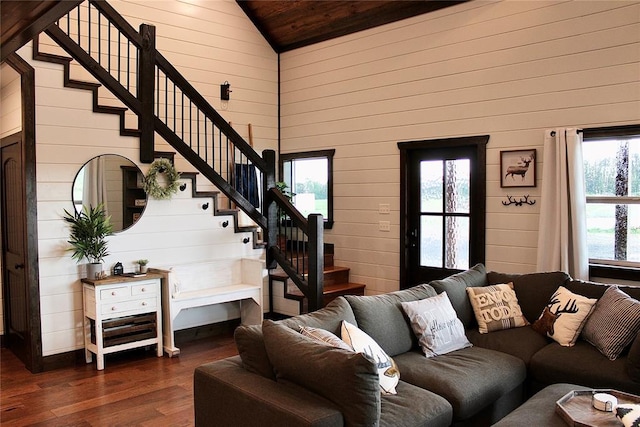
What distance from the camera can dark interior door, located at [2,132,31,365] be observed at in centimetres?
466

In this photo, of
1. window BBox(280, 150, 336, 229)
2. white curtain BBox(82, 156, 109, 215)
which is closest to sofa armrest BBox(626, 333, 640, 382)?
window BBox(280, 150, 336, 229)

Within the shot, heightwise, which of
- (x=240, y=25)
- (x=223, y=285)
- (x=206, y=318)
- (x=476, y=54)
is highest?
(x=240, y=25)

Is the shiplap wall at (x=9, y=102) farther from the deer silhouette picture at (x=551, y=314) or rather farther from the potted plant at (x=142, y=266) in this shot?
the deer silhouette picture at (x=551, y=314)

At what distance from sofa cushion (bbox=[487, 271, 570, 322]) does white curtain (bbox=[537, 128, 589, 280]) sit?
51cm

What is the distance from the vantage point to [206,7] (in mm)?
6527

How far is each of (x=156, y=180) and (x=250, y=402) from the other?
3.32m

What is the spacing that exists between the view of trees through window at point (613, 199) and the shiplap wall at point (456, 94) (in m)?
0.25

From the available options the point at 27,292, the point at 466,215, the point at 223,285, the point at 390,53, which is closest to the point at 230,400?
the point at 27,292

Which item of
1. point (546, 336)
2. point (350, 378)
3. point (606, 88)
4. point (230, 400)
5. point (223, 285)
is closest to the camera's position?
point (350, 378)

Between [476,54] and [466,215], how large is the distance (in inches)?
65.0

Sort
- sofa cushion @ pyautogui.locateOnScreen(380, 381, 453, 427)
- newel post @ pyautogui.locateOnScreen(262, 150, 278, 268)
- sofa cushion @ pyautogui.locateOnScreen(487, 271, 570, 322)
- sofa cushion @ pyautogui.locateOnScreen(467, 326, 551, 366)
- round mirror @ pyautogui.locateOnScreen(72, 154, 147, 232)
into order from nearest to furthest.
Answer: sofa cushion @ pyautogui.locateOnScreen(380, 381, 453, 427) < sofa cushion @ pyautogui.locateOnScreen(467, 326, 551, 366) < sofa cushion @ pyautogui.locateOnScreen(487, 271, 570, 322) < round mirror @ pyautogui.locateOnScreen(72, 154, 147, 232) < newel post @ pyautogui.locateOnScreen(262, 150, 278, 268)

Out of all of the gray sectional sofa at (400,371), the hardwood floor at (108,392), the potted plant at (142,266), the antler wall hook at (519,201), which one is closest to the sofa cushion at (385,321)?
the gray sectional sofa at (400,371)

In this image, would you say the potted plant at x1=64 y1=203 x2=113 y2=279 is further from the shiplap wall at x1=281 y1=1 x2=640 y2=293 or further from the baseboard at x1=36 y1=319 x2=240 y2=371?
the shiplap wall at x1=281 y1=1 x2=640 y2=293

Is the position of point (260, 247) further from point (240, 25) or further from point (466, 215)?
point (240, 25)
